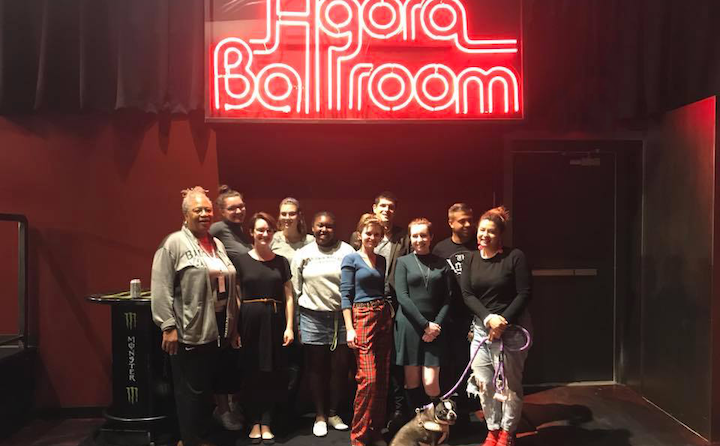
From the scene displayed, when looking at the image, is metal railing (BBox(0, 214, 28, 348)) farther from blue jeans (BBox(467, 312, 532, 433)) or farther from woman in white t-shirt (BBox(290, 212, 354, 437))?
blue jeans (BBox(467, 312, 532, 433))

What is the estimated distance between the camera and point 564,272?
5027 mm

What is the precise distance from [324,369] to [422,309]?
2.97 feet

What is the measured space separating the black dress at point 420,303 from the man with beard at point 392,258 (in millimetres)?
244

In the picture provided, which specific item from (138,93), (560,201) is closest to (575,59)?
(560,201)

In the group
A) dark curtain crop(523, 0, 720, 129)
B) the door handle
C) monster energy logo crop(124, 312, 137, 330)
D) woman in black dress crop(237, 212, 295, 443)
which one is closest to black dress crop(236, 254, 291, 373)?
woman in black dress crop(237, 212, 295, 443)

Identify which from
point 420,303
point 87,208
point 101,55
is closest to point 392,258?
point 420,303

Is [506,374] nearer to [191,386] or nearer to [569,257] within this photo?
[569,257]

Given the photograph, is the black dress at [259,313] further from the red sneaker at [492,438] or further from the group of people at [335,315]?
the red sneaker at [492,438]

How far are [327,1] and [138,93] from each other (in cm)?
174

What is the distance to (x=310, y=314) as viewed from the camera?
3943mm

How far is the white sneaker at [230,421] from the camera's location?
13.3ft

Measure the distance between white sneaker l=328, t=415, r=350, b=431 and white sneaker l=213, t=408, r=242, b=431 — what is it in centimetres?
68

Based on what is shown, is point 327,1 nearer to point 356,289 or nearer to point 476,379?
→ point 356,289

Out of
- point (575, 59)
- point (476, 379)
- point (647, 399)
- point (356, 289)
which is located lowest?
point (647, 399)
